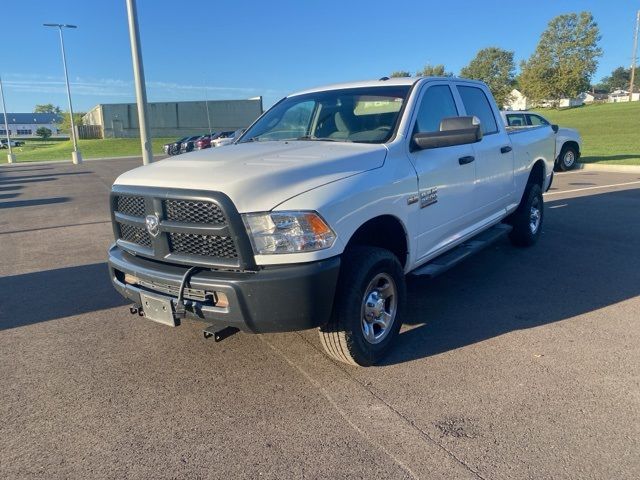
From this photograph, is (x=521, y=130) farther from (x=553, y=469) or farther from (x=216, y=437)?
(x=216, y=437)

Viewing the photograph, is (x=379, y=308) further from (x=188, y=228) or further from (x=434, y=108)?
(x=434, y=108)

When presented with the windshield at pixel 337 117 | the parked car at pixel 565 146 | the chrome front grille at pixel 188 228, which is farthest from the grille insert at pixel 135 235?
the parked car at pixel 565 146

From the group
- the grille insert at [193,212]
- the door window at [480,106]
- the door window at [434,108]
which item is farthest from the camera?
the door window at [480,106]

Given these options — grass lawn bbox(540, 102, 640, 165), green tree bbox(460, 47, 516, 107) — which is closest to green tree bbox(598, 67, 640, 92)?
green tree bbox(460, 47, 516, 107)

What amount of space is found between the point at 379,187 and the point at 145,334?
2.36 meters

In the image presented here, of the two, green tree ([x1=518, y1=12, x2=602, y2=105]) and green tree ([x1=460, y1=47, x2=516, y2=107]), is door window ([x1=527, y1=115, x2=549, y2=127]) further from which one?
green tree ([x1=460, y1=47, x2=516, y2=107])

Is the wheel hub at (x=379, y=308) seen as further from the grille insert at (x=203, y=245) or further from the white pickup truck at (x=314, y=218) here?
the grille insert at (x=203, y=245)

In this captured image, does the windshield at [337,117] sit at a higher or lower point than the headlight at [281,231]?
higher

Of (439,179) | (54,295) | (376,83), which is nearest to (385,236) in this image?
(439,179)

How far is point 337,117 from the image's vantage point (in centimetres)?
443

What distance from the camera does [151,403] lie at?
3.20 m

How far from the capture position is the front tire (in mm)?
3197

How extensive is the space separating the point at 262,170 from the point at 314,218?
0.49 meters

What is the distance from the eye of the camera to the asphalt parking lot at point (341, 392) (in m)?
2.62
